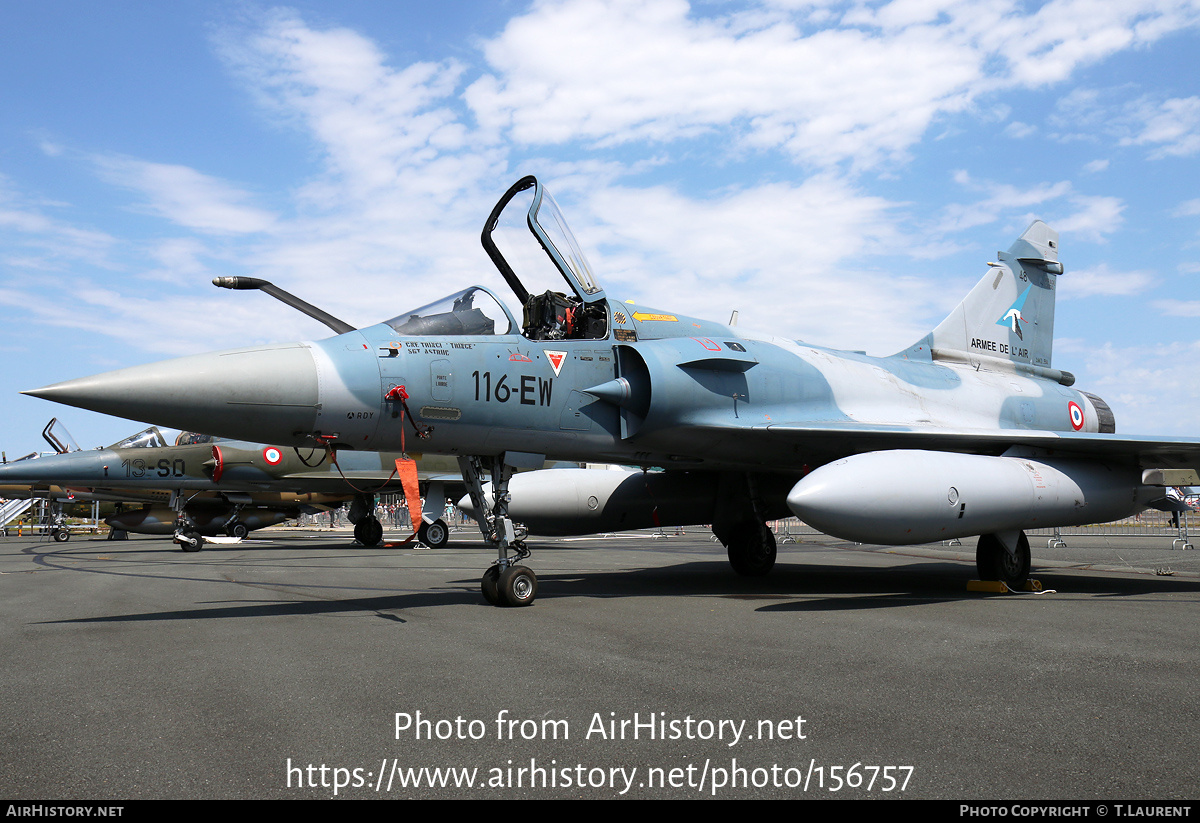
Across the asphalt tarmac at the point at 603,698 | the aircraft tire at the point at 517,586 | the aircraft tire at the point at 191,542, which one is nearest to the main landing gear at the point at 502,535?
the aircraft tire at the point at 517,586

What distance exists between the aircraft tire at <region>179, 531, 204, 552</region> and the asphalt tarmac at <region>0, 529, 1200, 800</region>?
11006 millimetres

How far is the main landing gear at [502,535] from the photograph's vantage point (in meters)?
7.29

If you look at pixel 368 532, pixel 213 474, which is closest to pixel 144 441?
pixel 213 474

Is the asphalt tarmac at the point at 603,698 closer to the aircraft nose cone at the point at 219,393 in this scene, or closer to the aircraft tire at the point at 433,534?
the aircraft nose cone at the point at 219,393

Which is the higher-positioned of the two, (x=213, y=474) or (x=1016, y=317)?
(x=1016, y=317)

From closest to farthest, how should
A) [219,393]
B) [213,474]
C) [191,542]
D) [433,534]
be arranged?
1. [219,393]
2. [191,542]
3. [213,474]
4. [433,534]

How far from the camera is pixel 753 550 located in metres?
10.8

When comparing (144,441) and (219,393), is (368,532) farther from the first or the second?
(219,393)

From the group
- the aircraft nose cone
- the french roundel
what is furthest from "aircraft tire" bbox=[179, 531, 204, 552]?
the french roundel

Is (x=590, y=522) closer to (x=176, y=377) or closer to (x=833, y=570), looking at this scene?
(x=833, y=570)

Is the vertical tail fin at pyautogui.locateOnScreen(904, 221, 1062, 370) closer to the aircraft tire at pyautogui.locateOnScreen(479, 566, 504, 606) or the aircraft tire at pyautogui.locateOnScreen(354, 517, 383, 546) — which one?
the aircraft tire at pyautogui.locateOnScreen(479, 566, 504, 606)

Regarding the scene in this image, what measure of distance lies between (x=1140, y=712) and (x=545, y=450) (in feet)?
17.8

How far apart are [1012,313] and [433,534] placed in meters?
14.6

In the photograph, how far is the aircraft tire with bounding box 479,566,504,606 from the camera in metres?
7.29
